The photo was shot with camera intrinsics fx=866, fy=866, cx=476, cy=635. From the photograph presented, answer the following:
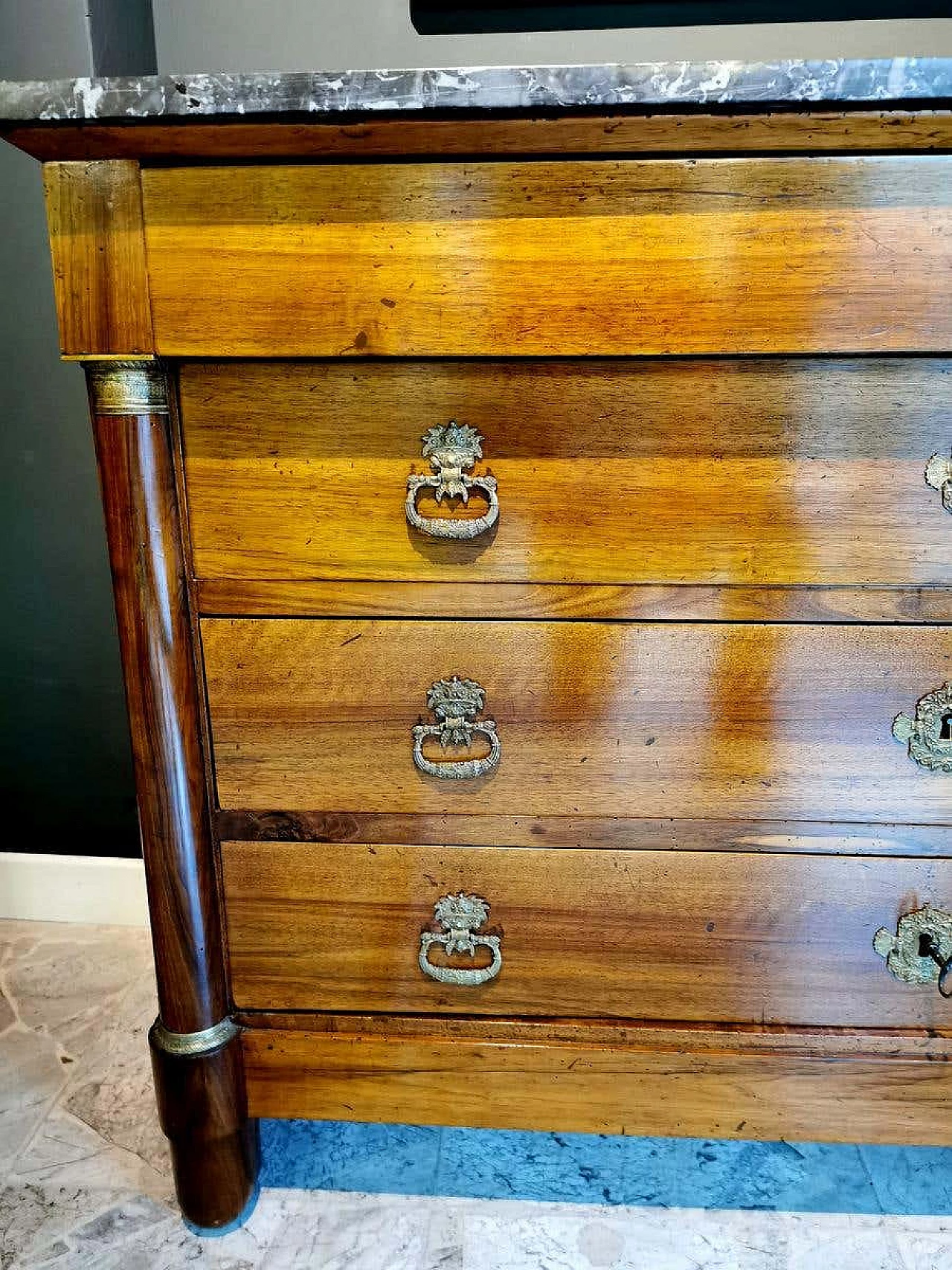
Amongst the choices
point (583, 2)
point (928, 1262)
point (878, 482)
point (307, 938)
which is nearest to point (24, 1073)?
point (307, 938)

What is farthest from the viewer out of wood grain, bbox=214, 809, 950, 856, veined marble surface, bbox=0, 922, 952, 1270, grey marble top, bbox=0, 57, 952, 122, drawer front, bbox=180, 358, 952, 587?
veined marble surface, bbox=0, 922, 952, 1270

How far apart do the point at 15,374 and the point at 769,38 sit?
1124 mm

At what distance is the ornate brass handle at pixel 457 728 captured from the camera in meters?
0.81

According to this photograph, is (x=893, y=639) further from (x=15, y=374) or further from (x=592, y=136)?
(x=15, y=374)

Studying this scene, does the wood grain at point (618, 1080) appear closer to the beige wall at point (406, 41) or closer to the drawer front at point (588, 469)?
the drawer front at point (588, 469)

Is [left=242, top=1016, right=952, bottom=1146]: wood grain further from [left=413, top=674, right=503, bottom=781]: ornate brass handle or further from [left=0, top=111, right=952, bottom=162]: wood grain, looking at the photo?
[left=0, top=111, right=952, bottom=162]: wood grain

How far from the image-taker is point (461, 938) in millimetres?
864

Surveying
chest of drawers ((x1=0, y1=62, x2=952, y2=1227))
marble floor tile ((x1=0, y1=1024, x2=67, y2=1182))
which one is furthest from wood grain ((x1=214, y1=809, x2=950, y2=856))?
marble floor tile ((x1=0, y1=1024, x2=67, y2=1182))

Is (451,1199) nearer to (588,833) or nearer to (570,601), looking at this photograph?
(588,833)

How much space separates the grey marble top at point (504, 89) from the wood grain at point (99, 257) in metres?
0.06

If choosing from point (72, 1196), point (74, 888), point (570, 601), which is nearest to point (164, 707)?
point (570, 601)

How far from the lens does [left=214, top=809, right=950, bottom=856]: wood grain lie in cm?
83

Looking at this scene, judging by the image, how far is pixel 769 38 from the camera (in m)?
1.11

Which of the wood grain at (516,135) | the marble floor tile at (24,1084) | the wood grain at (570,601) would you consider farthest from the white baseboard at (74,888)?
the wood grain at (516,135)
